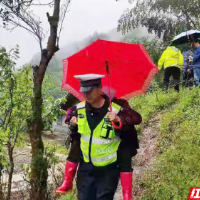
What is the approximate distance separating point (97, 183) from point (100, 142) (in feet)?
1.21

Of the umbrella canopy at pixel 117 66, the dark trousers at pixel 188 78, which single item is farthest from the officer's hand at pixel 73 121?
the dark trousers at pixel 188 78

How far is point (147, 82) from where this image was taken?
2.70 meters

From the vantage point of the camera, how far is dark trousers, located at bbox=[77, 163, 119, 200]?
2422mm

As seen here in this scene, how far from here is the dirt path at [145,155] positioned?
4.37 m

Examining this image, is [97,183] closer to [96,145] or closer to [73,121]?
[96,145]

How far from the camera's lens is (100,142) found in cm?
241

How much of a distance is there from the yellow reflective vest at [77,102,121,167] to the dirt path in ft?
6.23

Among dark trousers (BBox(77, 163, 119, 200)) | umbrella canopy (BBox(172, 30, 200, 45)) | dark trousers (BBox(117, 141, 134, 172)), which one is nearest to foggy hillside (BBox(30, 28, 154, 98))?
dark trousers (BBox(117, 141, 134, 172))

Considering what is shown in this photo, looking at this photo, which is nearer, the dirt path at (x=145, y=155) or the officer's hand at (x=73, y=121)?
the officer's hand at (x=73, y=121)

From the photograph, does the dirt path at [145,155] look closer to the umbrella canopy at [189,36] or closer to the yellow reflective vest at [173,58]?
the yellow reflective vest at [173,58]

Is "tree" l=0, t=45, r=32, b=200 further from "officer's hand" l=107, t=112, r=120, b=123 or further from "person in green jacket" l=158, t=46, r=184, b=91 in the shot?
"person in green jacket" l=158, t=46, r=184, b=91

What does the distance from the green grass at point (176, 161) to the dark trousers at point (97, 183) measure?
49.9 inches

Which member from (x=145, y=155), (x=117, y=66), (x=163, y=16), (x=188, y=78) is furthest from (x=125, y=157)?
(x=163, y=16)

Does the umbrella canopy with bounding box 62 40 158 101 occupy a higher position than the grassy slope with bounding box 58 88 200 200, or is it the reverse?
the umbrella canopy with bounding box 62 40 158 101
